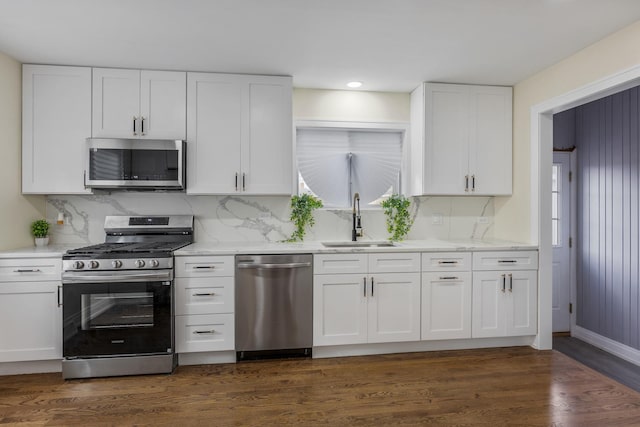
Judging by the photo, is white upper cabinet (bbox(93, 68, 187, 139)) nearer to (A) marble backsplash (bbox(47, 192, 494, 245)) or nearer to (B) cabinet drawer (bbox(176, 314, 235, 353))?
(A) marble backsplash (bbox(47, 192, 494, 245))

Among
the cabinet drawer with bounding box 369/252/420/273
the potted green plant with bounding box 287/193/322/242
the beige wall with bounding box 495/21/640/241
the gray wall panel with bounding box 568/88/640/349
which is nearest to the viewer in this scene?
the beige wall with bounding box 495/21/640/241

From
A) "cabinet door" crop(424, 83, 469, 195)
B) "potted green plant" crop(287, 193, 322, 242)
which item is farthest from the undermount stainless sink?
"cabinet door" crop(424, 83, 469, 195)

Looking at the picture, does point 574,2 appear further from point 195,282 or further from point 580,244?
point 195,282

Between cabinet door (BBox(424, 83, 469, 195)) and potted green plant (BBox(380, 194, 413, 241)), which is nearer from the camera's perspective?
cabinet door (BBox(424, 83, 469, 195))

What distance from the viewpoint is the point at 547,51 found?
2.92 m

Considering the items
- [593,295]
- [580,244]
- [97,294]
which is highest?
[580,244]

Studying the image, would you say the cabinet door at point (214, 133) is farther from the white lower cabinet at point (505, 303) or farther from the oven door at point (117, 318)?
the white lower cabinet at point (505, 303)

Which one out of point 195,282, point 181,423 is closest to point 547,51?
point 195,282

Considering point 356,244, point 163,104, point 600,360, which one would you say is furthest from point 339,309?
point 600,360

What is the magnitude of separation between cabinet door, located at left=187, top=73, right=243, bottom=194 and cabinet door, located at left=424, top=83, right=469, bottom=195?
5.75 ft

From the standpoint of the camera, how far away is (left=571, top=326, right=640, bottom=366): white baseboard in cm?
351

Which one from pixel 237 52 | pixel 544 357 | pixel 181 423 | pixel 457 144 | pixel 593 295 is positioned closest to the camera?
pixel 181 423

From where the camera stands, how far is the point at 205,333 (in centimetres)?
299

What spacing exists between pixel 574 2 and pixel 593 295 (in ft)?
10.1
